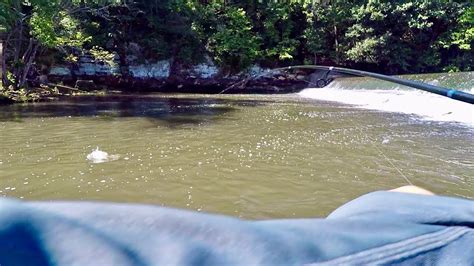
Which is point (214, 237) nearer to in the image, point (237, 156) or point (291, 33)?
point (237, 156)

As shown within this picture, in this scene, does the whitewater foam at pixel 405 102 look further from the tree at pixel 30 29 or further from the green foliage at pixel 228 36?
the tree at pixel 30 29

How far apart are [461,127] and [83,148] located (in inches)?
312

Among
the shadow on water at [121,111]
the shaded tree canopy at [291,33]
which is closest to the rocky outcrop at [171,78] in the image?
the shaded tree canopy at [291,33]

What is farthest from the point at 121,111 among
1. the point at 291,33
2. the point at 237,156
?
the point at 291,33

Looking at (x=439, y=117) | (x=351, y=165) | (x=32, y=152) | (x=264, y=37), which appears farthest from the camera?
(x=264, y=37)

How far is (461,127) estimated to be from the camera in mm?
9312

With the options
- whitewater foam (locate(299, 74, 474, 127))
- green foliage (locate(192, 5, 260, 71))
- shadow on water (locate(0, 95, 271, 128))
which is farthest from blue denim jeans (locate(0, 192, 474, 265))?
green foliage (locate(192, 5, 260, 71))

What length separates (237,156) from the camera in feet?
21.7

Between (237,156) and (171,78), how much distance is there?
16329 millimetres

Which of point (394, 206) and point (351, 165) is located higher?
point (394, 206)

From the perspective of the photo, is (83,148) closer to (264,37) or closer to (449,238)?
(449,238)

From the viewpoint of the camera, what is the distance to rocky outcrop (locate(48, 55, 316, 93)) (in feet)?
66.8

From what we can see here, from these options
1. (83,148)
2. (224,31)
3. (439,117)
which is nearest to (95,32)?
(224,31)

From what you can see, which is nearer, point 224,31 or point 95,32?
point 95,32
